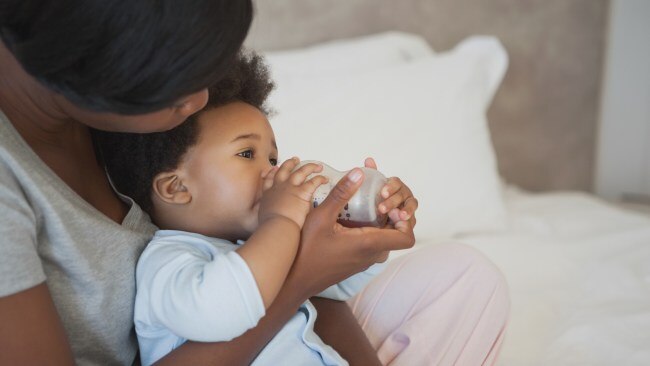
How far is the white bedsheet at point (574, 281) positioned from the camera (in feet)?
3.56

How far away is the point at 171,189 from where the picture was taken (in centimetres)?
90

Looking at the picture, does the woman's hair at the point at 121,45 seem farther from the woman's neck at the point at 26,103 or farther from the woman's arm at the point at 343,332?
the woman's arm at the point at 343,332

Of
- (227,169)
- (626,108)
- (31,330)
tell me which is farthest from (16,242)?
(626,108)

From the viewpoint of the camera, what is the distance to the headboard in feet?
6.05

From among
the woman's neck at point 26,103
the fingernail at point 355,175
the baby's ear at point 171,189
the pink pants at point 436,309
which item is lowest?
the pink pants at point 436,309

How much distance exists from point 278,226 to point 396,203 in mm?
181

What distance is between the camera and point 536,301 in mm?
1262

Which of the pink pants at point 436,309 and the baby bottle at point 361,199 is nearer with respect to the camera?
the baby bottle at point 361,199

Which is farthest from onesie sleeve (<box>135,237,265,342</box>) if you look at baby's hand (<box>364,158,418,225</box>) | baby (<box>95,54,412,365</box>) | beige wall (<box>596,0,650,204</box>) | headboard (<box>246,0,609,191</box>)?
beige wall (<box>596,0,650,204</box>)

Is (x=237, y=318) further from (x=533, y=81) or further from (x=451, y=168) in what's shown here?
(x=533, y=81)

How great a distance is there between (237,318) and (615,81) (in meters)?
1.79

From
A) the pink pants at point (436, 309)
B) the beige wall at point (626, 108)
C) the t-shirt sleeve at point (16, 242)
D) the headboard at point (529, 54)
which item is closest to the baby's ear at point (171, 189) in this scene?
the t-shirt sleeve at point (16, 242)

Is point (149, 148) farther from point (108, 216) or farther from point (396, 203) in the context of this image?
point (396, 203)

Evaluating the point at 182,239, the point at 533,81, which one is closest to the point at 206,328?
the point at 182,239
